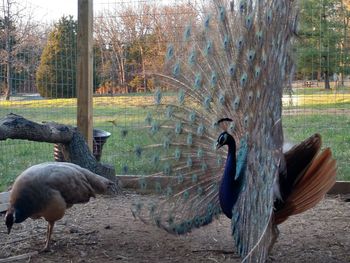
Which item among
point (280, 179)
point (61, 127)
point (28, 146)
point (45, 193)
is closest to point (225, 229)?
point (280, 179)

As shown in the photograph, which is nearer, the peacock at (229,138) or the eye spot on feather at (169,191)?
the peacock at (229,138)

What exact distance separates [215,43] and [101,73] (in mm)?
3160

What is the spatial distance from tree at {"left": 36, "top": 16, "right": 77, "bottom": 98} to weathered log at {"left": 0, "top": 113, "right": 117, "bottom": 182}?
1569mm

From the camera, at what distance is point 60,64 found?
26.8 feet

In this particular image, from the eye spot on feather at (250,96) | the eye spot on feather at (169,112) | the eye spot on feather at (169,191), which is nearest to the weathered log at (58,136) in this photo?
the eye spot on feather at (169,112)

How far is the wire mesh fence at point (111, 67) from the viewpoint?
7.54 metres

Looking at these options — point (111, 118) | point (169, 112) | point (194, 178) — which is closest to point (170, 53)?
point (169, 112)

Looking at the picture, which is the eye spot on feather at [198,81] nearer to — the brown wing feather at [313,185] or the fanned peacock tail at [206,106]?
the fanned peacock tail at [206,106]

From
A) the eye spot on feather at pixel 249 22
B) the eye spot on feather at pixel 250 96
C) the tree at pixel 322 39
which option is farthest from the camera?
the tree at pixel 322 39

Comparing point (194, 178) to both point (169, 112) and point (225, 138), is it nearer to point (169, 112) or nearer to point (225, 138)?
point (169, 112)

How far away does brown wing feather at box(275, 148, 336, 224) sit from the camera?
4.41 m

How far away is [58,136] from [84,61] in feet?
4.21

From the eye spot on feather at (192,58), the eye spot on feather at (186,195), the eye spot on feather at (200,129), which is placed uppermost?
the eye spot on feather at (192,58)

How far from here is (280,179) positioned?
177 inches
